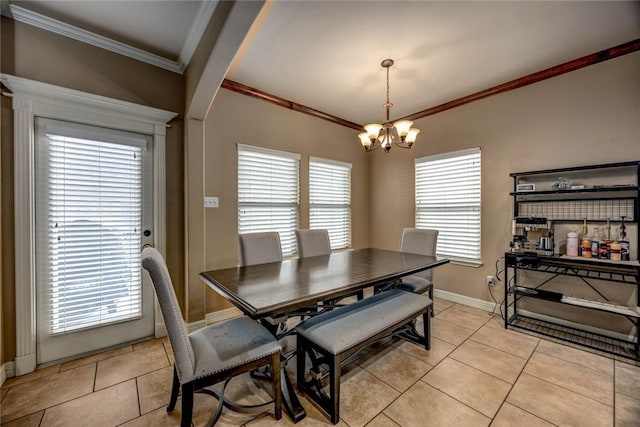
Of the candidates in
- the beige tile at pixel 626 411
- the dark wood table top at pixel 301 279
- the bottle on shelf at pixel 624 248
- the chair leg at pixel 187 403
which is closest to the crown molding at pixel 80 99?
the dark wood table top at pixel 301 279

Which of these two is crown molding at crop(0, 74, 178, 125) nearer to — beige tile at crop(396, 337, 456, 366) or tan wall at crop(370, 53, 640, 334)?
beige tile at crop(396, 337, 456, 366)

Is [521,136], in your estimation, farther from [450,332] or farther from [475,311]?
[450,332]

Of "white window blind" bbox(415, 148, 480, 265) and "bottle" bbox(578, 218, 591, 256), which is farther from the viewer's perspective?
"white window blind" bbox(415, 148, 480, 265)

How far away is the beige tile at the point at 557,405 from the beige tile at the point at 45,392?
10.0 ft

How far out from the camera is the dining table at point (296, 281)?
1468 millimetres

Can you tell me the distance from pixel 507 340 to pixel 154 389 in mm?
3141

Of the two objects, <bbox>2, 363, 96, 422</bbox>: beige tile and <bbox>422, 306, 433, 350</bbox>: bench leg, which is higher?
<bbox>422, 306, 433, 350</bbox>: bench leg

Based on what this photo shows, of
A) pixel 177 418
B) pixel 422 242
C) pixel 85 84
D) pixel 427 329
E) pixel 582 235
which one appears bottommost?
pixel 177 418

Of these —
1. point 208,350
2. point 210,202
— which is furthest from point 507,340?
point 210,202

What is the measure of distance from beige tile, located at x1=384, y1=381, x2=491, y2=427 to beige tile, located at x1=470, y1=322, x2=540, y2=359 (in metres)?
1.03

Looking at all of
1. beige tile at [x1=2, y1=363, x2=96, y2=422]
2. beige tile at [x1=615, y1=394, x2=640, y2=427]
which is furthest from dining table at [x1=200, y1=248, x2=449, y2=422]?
beige tile at [x1=615, y1=394, x2=640, y2=427]

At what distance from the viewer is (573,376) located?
6.49 ft

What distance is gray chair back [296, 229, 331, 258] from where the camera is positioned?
2904 mm

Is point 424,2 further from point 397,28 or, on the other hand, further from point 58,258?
point 58,258
